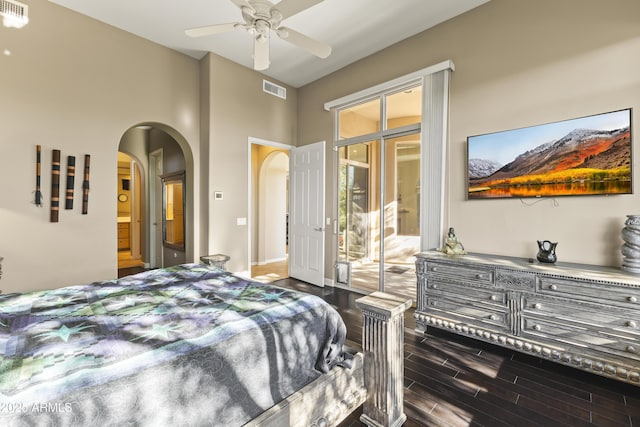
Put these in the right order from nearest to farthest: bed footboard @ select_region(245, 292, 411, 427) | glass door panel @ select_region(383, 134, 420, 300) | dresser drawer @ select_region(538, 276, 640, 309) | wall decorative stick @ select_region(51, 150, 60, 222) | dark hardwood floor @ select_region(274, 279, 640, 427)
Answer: bed footboard @ select_region(245, 292, 411, 427) → dark hardwood floor @ select_region(274, 279, 640, 427) → dresser drawer @ select_region(538, 276, 640, 309) → wall decorative stick @ select_region(51, 150, 60, 222) → glass door panel @ select_region(383, 134, 420, 300)

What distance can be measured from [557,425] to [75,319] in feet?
9.18

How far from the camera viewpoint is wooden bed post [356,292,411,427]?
1676 mm

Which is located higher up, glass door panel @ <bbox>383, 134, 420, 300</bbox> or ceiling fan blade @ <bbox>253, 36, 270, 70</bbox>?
ceiling fan blade @ <bbox>253, 36, 270, 70</bbox>

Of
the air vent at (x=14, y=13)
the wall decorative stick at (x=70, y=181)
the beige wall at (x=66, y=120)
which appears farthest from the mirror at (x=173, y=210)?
the air vent at (x=14, y=13)

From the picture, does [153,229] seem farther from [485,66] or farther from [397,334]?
[485,66]

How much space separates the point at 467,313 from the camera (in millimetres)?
2793

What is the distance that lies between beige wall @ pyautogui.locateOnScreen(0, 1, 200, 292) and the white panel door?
2223 millimetres

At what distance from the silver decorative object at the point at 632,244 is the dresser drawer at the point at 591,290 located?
1.04 ft

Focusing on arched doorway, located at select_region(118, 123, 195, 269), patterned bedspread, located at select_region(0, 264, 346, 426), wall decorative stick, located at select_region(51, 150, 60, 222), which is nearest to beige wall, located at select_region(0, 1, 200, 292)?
wall decorative stick, located at select_region(51, 150, 60, 222)

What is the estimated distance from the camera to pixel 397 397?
5.82 feet

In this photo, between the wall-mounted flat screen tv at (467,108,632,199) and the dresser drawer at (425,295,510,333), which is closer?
the wall-mounted flat screen tv at (467,108,632,199)

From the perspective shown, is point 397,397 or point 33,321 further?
point 397,397

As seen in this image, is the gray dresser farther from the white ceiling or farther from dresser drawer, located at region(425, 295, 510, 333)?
the white ceiling

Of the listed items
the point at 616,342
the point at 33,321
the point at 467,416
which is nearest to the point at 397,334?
the point at 467,416
